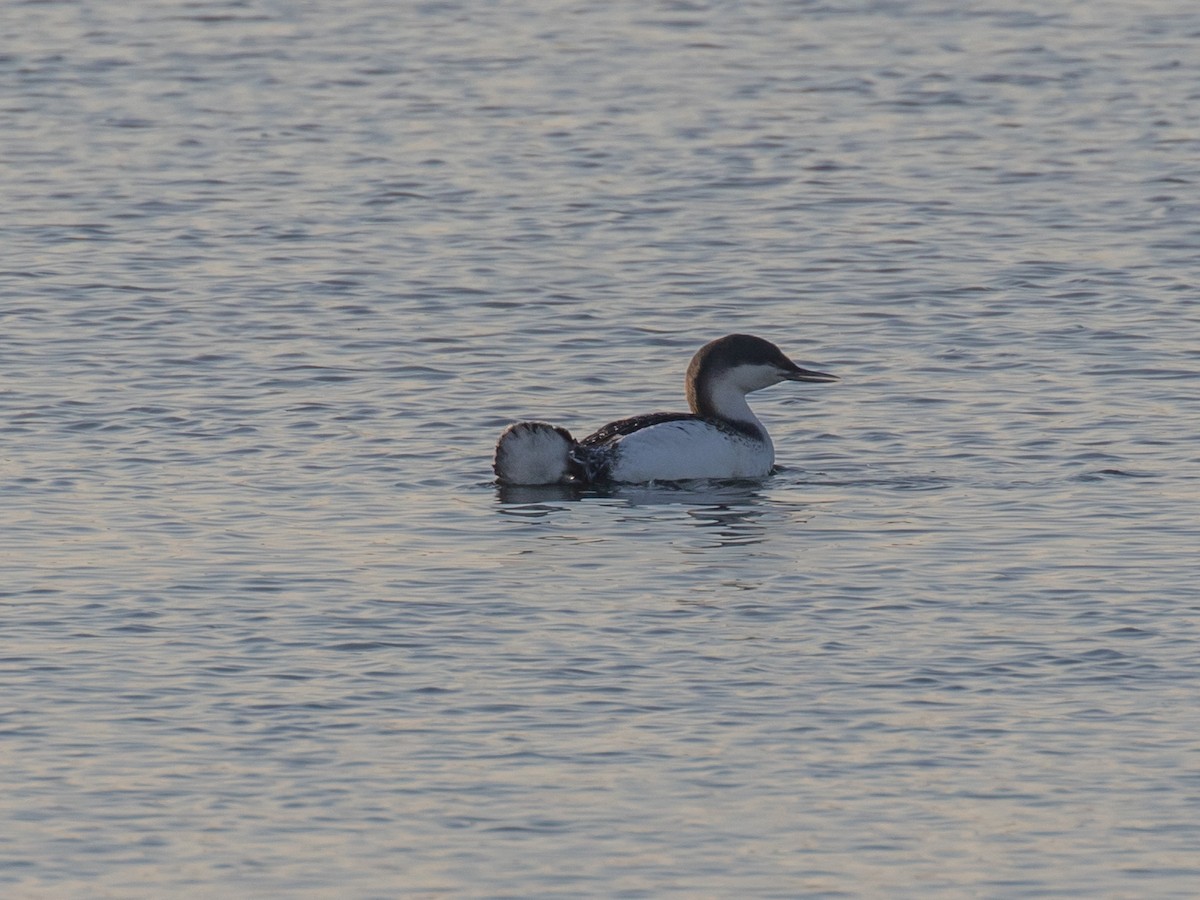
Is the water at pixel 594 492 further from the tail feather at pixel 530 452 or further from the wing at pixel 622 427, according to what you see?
the wing at pixel 622 427

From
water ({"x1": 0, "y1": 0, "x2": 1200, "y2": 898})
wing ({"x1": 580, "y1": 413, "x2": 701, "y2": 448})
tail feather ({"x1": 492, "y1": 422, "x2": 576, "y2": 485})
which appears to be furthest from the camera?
wing ({"x1": 580, "y1": 413, "x2": 701, "y2": 448})

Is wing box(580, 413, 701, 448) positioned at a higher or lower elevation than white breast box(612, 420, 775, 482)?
higher

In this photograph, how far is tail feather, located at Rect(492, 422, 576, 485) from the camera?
1588 cm

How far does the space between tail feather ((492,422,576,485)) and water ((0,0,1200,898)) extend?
131 millimetres

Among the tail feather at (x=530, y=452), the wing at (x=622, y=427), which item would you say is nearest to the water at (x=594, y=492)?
the tail feather at (x=530, y=452)

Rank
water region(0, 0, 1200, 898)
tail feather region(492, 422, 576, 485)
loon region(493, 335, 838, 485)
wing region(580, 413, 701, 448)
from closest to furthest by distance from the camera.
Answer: water region(0, 0, 1200, 898)
tail feather region(492, 422, 576, 485)
loon region(493, 335, 838, 485)
wing region(580, 413, 701, 448)

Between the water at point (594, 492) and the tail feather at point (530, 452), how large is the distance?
0.43ft

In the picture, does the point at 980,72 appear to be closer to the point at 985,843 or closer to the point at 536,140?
the point at 536,140

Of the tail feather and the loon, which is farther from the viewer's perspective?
the loon

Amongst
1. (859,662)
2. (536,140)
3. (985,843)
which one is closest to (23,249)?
(536,140)

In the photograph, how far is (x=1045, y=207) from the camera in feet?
78.1

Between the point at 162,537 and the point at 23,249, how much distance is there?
9.03m

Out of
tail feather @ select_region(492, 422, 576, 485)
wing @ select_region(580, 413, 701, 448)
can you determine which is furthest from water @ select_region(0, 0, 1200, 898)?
wing @ select_region(580, 413, 701, 448)

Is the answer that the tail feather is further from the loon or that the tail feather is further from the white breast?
the white breast
